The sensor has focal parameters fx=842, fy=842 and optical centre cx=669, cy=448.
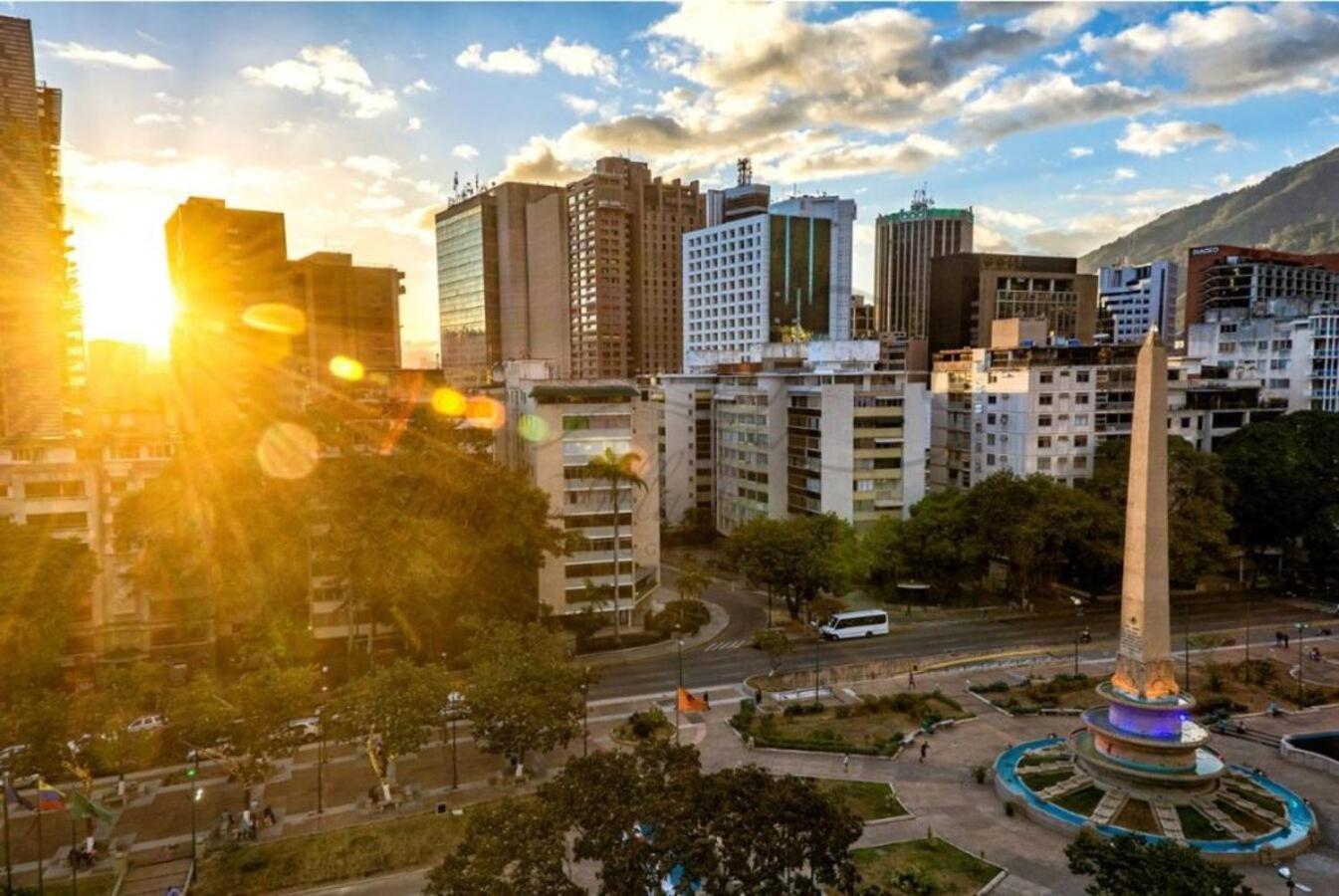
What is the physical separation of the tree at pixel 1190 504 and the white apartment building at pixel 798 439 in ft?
51.9

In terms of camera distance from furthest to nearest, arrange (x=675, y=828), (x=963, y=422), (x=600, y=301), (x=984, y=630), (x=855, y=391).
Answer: (x=600, y=301) < (x=963, y=422) < (x=855, y=391) < (x=984, y=630) < (x=675, y=828)

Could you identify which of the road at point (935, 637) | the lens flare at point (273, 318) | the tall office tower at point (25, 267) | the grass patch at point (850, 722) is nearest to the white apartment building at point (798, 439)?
the road at point (935, 637)

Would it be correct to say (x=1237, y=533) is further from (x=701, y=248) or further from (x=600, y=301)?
(x=600, y=301)

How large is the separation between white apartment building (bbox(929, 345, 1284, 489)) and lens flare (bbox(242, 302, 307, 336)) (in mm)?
114759

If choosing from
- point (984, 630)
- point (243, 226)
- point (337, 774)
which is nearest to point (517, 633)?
point (337, 774)

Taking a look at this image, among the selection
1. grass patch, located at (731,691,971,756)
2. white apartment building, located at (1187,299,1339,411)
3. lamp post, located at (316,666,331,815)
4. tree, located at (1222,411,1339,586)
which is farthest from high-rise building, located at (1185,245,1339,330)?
lamp post, located at (316,666,331,815)

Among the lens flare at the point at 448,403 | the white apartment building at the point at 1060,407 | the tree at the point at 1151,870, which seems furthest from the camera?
the white apartment building at the point at 1060,407

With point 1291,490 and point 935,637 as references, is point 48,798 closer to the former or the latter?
point 935,637

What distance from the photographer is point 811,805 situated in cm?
2306

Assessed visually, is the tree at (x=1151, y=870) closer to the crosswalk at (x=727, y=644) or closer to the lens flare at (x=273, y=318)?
the crosswalk at (x=727, y=644)

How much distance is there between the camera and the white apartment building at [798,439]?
7581 centimetres

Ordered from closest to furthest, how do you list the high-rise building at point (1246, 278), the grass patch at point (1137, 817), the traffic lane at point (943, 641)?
the grass patch at point (1137, 817)
the traffic lane at point (943, 641)
the high-rise building at point (1246, 278)

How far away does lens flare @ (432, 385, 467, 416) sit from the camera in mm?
68500

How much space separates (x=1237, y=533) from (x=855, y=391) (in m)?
36.6
